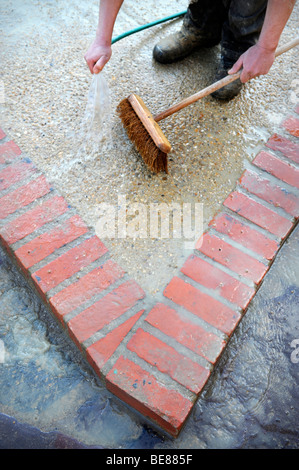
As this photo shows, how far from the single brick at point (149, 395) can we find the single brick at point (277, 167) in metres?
0.99

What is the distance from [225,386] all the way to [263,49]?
1255 millimetres

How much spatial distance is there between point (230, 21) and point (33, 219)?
1.24 metres

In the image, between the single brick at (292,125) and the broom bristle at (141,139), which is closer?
the broom bristle at (141,139)

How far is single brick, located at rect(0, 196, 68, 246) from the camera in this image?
1479mm

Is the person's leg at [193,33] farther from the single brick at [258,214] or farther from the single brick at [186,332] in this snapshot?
the single brick at [186,332]

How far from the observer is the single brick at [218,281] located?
1385 mm

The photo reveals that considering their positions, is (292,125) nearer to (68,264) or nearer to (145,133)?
(145,133)

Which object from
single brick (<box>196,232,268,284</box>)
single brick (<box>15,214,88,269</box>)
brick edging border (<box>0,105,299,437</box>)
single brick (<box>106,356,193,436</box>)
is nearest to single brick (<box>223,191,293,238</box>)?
brick edging border (<box>0,105,299,437</box>)

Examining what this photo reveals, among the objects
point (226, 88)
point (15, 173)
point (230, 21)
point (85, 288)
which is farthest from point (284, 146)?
point (15, 173)

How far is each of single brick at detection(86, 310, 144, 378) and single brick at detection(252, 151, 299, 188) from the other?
0.87 m

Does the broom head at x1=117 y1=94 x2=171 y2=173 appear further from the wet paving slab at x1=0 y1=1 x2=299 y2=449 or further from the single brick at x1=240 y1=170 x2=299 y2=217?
the single brick at x1=240 y1=170 x2=299 y2=217

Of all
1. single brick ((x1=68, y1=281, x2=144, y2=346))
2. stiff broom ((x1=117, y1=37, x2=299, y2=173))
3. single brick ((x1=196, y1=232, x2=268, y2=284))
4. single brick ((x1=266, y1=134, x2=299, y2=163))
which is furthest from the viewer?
single brick ((x1=266, y1=134, x2=299, y2=163))

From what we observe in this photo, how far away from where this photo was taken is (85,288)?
138 centimetres

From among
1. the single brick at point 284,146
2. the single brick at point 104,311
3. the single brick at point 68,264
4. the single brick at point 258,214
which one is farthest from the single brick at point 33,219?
the single brick at point 284,146
